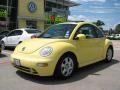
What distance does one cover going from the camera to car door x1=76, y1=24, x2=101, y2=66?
7.29 m

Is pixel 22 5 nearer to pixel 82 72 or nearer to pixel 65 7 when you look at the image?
pixel 65 7

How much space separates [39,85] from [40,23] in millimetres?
29683

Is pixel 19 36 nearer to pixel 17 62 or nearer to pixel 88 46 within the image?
pixel 88 46

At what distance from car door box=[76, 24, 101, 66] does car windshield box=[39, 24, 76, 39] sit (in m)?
0.30

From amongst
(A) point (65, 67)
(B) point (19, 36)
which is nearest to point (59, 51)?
(A) point (65, 67)

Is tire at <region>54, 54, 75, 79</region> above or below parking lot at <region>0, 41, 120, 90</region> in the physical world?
above

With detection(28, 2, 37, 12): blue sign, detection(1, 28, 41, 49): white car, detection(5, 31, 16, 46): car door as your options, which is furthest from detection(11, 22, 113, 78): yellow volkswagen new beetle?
detection(28, 2, 37, 12): blue sign

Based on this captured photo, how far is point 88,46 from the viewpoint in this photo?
7656mm

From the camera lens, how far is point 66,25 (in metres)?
Answer: 7.75

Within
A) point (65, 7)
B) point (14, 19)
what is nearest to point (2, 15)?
point (14, 19)

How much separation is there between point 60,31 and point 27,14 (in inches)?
1035

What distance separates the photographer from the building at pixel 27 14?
31.2m

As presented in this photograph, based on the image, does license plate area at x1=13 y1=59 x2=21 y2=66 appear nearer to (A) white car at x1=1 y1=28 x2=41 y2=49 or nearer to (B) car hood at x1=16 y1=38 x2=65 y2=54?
(B) car hood at x1=16 y1=38 x2=65 y2=54

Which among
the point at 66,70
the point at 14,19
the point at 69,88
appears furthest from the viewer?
the point at 14,19
